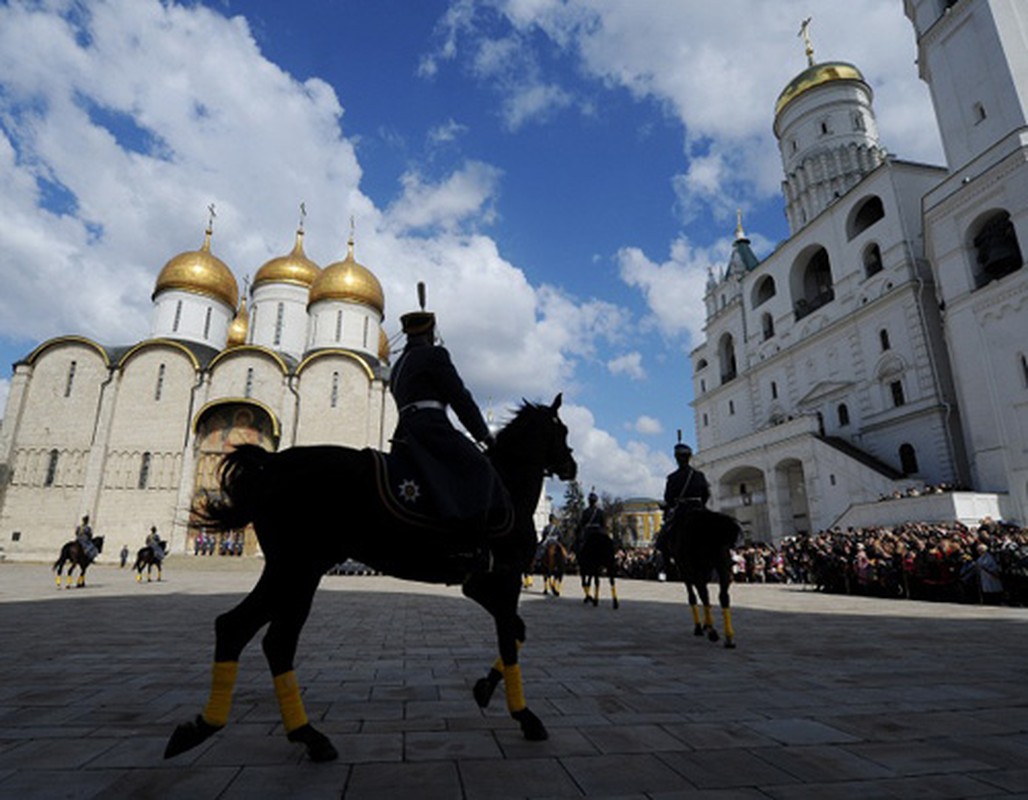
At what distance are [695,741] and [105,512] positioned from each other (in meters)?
37.3

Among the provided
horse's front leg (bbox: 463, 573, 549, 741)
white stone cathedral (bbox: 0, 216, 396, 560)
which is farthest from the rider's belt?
white stone cathedral (bbox: 0, 216, 396, 560)

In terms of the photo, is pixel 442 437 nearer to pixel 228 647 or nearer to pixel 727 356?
pixel 228 647

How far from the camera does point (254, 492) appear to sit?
10.8 ft

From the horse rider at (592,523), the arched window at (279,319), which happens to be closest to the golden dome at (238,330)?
the arched window at (279,319)

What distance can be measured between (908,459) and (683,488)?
27.8 m

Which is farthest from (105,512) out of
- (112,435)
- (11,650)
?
(11,650)

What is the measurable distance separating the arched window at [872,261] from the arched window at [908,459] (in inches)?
397

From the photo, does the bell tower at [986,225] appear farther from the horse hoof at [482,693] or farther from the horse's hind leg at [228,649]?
the horse's hind leg at [228,649]

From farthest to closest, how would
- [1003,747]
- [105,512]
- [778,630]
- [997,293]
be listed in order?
[105,512] < [997,293] < [778,630] < [1003,747]

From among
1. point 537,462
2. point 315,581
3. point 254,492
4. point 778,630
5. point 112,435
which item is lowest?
point 778,630

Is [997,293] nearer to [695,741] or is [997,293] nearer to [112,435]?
[695,741]

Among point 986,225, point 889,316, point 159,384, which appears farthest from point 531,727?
point 159,384

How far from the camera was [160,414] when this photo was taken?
33.7 meters

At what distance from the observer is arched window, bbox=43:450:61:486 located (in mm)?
31688
